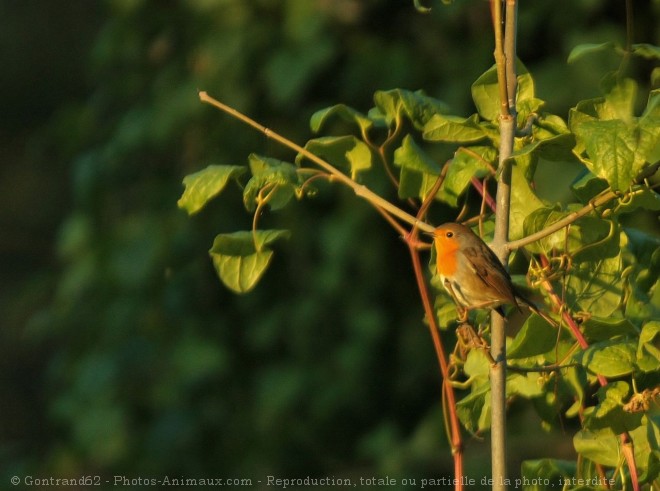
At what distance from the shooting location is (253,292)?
360cm

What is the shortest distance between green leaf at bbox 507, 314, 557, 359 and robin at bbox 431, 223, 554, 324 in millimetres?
11

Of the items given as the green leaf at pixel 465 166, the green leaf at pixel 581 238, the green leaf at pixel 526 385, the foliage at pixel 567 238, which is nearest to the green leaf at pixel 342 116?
the foliage at pixel 567 238

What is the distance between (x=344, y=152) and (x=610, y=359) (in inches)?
15.6

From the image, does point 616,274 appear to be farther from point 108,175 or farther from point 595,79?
point 108,175

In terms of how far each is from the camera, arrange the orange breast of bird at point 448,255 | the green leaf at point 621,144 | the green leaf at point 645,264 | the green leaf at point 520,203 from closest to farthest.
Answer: the green leaf at point 621,144 → the green leaf at point 520,203 → the green leaf at point 645,264 → the orange breast of bird at point 448,255

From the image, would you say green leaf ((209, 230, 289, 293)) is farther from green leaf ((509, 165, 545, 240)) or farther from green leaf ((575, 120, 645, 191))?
green leaf ((575, 120, 645, 191))

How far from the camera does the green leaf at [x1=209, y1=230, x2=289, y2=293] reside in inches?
46.7

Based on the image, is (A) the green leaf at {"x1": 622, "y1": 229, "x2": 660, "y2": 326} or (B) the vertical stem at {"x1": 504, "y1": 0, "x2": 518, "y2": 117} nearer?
(B) the vertical stem at {"x1": 504, "y1": 0, "x2": 518, "y2": 117}

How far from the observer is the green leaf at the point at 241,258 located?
1186 millimetres

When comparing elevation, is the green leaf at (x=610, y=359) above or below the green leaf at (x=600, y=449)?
above

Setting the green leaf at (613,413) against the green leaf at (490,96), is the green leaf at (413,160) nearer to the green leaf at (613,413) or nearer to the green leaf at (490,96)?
the green leaf at (490,96)

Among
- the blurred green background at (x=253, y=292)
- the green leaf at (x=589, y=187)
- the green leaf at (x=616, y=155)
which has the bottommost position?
the blurred green background at (x=253, y=292)

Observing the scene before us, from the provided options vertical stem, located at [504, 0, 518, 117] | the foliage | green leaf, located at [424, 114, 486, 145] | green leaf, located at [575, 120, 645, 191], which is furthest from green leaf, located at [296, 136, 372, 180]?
green leaf, located at [575, 120, 645, 191]

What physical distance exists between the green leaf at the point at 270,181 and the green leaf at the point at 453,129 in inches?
5.8
